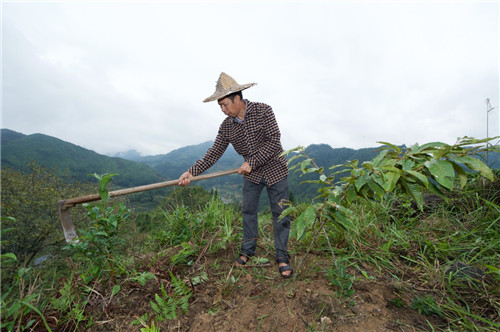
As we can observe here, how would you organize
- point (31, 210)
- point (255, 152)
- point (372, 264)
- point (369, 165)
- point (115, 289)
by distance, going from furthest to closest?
point (31, 210), point (255, 152), point (372, 264), point (115, 289), point (369, 165)

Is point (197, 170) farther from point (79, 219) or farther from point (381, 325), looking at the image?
point (79, 219)

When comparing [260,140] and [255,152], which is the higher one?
[260,140]

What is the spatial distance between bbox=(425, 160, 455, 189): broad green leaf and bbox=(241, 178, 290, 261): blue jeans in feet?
5.74

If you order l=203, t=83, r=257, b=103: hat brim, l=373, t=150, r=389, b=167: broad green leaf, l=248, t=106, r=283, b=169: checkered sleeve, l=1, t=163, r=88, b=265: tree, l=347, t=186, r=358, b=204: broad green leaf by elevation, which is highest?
l=203, t=83, r=257, b=103: hat brim

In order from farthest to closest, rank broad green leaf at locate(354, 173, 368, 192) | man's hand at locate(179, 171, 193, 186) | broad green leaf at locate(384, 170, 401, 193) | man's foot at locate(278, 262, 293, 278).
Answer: man's hand at locate(179, 171, 193, 186)
man's foot at locate(278, 262, 293, 278)
broad green leaf at locate(354, 173, 368, 192)
broad green leaf at locate(384, 170, 401, 193)

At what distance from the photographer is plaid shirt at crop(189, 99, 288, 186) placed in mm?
2768

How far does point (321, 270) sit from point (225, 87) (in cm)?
244

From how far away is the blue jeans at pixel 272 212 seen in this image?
282cm

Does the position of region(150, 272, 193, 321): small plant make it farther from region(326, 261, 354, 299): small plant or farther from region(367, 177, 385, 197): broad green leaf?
region(367, 177, 385, 197): broad green leaf

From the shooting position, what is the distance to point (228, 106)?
2766 millimetres

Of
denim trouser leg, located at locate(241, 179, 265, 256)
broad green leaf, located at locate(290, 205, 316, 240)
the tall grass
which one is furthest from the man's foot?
broad green leaf, located at locate(290, 205, 316, 240)

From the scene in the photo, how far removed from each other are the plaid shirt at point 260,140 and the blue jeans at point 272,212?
110 millimetres

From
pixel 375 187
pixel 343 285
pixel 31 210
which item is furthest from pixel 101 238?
pixel 31 210

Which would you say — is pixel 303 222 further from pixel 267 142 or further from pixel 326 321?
pixel 267 142
